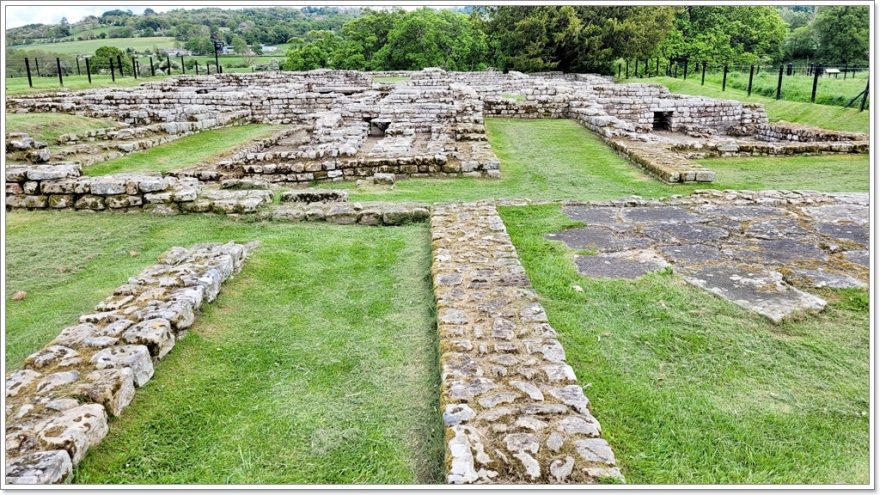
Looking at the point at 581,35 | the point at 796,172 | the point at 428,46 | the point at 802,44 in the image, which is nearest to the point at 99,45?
the point at 428,46

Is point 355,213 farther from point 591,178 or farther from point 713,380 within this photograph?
point 713,380

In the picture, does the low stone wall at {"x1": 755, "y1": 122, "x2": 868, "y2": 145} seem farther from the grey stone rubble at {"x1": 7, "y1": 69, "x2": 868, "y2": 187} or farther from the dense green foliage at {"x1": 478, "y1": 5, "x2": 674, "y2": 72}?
the dense green foliage at {"x1": 478, "y1": 5, "x2": 674, "y2": 72}

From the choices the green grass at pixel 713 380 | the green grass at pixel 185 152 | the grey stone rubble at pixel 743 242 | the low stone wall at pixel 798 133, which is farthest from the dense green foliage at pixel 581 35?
the green grass at pixel 713 380

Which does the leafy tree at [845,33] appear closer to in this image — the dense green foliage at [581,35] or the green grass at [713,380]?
the dense green foliage at [581,35]

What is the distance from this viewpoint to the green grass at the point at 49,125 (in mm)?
13967

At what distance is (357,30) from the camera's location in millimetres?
50438

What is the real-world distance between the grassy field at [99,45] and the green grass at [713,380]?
42.3 metres

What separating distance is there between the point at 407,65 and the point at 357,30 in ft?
24.0

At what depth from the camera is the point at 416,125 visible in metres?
16.4

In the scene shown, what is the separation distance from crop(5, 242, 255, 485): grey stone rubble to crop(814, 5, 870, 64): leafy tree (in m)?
51.6

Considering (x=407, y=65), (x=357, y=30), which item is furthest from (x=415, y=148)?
(x=357, y=30)

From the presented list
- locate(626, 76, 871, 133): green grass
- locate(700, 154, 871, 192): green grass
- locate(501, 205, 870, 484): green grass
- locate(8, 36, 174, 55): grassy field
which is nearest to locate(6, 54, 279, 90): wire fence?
locate(8, 36, 174, 55): grassy field

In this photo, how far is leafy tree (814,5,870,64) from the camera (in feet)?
141

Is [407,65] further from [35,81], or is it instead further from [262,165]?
[262,165]
